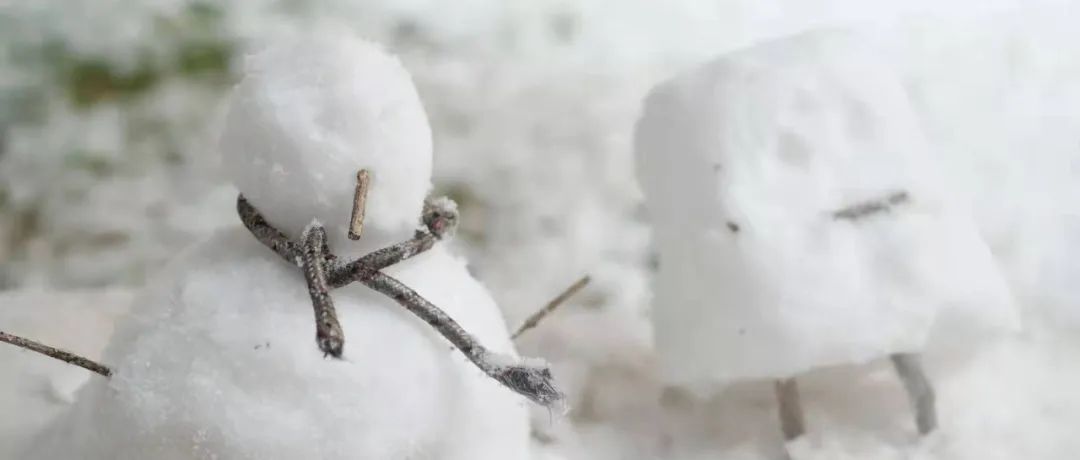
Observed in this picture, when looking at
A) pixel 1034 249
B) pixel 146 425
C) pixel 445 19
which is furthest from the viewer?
pixel 445 19

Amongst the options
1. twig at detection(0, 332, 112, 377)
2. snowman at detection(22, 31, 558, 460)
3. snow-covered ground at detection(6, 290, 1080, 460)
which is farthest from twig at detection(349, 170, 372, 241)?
snow-covered ground at detection(6, 290, 1080, 460)

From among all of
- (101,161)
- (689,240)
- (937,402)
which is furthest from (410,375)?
(101,161)

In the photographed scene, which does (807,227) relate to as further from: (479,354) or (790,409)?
(479,354)

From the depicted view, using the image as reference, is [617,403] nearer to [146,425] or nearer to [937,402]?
[937,402]

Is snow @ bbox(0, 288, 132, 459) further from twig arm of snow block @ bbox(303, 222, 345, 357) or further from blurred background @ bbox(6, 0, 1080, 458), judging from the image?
twig arm of snow block @ bbox(303, 222, 345, 357)

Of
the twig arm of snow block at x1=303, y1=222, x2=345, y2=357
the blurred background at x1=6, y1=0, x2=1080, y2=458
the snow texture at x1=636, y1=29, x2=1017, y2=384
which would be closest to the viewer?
the twig arm of snow block at x1=303, y1=222, x2=345, y2=357

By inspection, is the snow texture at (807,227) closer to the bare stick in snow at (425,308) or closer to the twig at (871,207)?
the twig at (871,207)
